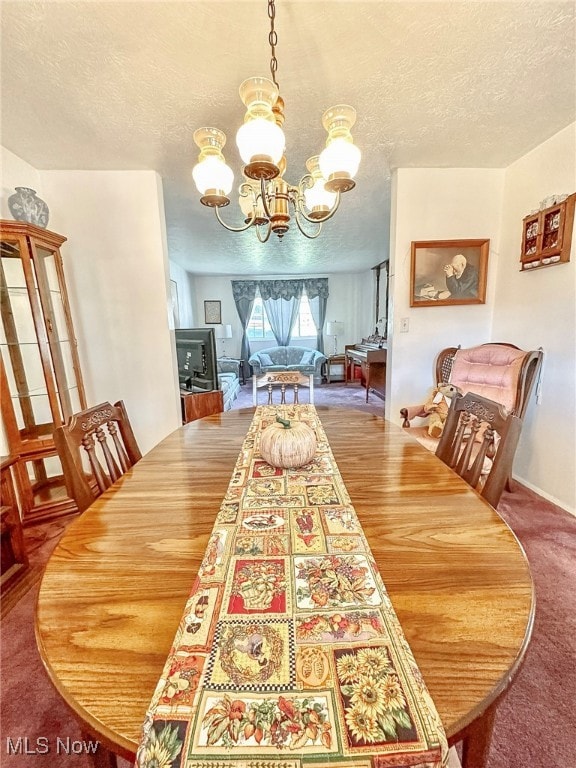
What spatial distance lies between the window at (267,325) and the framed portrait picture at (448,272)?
15.5 feet

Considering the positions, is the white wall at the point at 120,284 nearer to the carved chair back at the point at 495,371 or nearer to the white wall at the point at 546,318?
the carved chair back at the point at 495,371

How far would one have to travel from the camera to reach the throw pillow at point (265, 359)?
21.8ft

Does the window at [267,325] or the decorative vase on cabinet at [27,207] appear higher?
the decorative vase on cabinet at [27,207]

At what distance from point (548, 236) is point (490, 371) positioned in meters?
0.95

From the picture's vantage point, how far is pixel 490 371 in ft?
6.94

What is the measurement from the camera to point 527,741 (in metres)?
0.93

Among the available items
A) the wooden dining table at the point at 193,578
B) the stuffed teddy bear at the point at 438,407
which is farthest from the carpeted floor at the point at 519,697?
the stuffed teddy bear at the point at 438,407

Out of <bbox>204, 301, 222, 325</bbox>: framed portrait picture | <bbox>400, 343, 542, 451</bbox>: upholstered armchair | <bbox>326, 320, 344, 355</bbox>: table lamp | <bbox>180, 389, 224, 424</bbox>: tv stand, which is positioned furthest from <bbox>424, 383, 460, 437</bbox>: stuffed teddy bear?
<bbox>204, 301, 222, 325</bbox>: framed portrait picture

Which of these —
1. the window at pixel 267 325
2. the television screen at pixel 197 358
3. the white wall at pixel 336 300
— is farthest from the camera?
the window at pixel 267 325

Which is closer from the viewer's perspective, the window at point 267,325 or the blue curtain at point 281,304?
the blue curtain at point 281,304

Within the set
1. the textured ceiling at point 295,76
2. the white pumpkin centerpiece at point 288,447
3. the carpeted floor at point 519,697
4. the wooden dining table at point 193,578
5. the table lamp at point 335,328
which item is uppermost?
the textured ceiling at point 295,76

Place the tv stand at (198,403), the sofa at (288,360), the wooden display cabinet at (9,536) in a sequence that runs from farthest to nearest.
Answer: the sofa at (288,360) → the tv stand at (198,403) → the wooden display cabinet at (9,536)

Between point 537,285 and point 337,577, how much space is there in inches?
99.1

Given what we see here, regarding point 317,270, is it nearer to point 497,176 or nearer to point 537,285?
point 497,176
